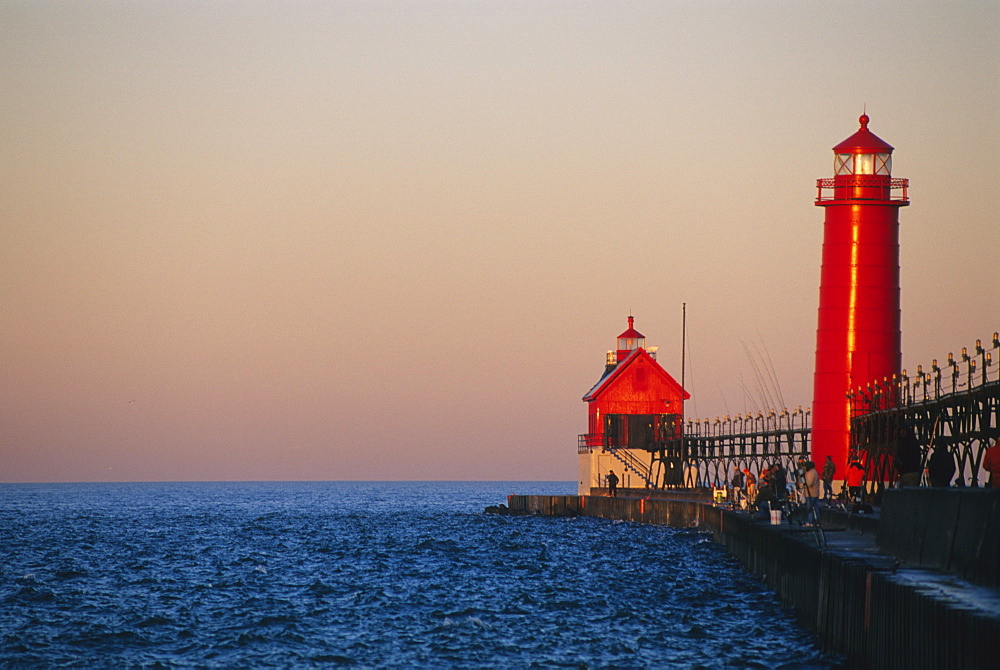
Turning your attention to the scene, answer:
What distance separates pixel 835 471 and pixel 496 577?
12598 mm

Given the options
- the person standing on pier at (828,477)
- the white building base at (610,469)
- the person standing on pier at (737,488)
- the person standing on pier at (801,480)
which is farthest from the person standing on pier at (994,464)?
the white building base at (610,469)

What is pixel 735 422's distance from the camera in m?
67.6

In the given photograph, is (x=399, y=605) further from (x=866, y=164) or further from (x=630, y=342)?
(x=630, y=342)

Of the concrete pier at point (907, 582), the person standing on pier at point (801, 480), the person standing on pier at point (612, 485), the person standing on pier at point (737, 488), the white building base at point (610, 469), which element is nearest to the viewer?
the concrete pier at point (907, 582)

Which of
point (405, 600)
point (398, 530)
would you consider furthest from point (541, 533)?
point (405, 600)

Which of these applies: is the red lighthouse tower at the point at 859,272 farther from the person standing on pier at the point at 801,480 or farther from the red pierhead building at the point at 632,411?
the red pierhead building at the point at 632,411

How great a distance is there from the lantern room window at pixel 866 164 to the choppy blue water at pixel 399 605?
44.2ft

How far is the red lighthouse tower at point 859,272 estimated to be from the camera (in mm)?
41125

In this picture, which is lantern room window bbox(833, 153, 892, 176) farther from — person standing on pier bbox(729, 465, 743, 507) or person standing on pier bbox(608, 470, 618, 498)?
person standing on pier bbox(608, 470, 618, 498)

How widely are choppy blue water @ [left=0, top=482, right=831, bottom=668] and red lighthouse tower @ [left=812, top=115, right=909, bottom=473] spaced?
7918 millimetres

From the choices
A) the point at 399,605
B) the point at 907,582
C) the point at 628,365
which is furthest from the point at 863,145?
the point at 628,365

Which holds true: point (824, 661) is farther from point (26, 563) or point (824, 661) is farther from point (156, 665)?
point (26, 563)

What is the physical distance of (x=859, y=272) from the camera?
135 ft

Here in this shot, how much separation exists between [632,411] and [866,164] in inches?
1441
